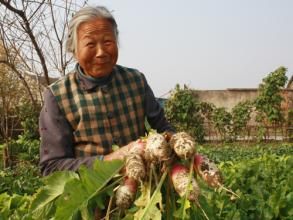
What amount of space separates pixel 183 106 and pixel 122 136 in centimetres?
1780

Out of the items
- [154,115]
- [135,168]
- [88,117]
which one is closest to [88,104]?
[88,117]

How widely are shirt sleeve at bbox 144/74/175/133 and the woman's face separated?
1.07ft

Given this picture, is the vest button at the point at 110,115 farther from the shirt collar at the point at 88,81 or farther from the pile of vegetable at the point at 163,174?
the pile of vegetable at the point at 163,174

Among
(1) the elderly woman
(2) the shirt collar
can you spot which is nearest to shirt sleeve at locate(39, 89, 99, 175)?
(1) the elderly woman

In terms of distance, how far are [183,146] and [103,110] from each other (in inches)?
27.8

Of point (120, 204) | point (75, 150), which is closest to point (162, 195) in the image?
point (120, 204)

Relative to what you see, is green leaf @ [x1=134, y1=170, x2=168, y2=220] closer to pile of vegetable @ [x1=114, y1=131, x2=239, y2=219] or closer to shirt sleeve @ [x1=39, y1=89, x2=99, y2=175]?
pile of vegetable @ [x1=114, y1=131, x2=239, y2=219]

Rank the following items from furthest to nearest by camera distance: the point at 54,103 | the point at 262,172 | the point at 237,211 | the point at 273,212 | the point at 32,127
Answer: the point at 32,127, the point at 262,172, the point at 273,212, the point at 237,211, the point at 54,103

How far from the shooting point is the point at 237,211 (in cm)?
Answer: 271

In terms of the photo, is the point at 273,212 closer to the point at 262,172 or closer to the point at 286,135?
the point at 262,172

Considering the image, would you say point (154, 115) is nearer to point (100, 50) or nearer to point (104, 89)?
point (104, 89)

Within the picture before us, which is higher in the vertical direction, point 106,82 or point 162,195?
point 106,82

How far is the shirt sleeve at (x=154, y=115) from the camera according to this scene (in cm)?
218

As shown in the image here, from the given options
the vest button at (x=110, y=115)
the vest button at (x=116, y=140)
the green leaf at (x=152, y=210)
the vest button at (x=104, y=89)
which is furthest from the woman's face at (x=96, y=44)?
the green leaf at (x=152, y=210)
